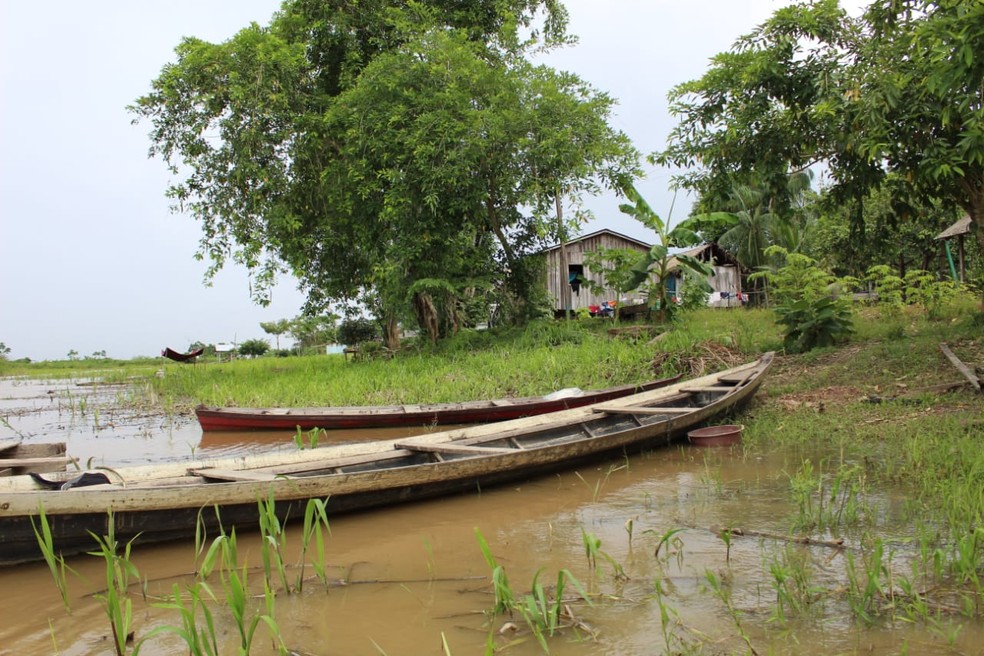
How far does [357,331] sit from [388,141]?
47.6 feet

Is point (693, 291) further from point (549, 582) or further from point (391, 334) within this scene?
point (549, 582)

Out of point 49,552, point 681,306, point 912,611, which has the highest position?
point 681,306

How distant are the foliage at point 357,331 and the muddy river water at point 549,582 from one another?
70.0 ft

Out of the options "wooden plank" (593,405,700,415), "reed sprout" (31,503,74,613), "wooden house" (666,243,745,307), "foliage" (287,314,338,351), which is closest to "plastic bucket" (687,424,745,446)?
"wooden plank" (593,405,700,415)

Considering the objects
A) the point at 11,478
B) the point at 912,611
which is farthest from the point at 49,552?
the point at 912,611

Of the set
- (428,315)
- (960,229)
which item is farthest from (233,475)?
(960,229)

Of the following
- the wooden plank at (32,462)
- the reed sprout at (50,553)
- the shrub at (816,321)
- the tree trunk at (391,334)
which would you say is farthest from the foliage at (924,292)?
the tree trunk at (391,334)

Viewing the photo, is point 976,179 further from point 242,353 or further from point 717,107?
point 242,353

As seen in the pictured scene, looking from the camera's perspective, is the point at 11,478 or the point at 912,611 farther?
the point at 11,478

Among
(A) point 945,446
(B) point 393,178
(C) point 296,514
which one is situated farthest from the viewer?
(B) point 393,178

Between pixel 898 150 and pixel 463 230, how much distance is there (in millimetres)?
7638

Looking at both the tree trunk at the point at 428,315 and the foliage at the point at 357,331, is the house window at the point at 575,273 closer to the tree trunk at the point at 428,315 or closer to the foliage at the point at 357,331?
the foliage at the point at 357,331

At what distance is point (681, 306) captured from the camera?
43.0ft

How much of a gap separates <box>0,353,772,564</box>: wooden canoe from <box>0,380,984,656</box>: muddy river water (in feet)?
0.56
